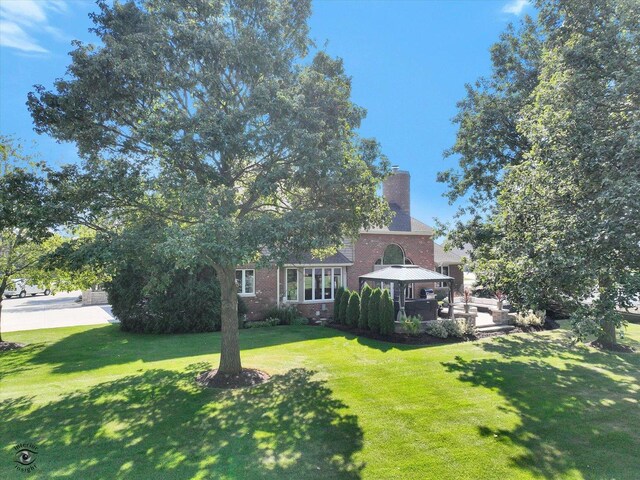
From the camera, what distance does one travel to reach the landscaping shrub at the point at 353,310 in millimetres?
16688

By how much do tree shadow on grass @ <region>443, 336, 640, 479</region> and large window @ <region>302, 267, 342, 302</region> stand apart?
921cm

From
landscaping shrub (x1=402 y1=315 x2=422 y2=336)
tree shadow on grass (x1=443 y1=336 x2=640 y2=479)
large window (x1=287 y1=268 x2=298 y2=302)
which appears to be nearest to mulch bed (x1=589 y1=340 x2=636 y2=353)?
tree shadow on grass (x1=443 y1=336 x2=640 y2=479)

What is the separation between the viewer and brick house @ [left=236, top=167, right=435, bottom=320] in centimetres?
1878

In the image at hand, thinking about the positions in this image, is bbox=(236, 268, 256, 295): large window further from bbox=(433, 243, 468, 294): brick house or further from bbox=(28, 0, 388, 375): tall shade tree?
bbox=(433, 243, 468, 294): brick house

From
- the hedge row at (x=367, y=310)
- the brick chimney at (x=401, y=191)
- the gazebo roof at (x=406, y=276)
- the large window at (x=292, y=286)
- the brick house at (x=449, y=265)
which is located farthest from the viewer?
the brick house at (x=449, y=265)

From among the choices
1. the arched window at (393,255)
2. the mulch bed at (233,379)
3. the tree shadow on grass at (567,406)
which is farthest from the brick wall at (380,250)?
the mulch bed at (233,379)

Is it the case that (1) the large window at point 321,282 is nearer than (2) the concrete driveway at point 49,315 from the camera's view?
No

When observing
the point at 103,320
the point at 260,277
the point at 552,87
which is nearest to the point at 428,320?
the point at 260,277

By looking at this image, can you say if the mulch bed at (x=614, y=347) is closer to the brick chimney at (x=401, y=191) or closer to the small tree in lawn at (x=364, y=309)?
the small tree in lawn at (x=364, y=309)

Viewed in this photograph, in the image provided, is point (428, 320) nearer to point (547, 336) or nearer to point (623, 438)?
point (547, 336)

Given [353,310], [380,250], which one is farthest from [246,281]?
[380,250]

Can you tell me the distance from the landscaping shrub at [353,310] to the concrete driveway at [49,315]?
42.4 ft

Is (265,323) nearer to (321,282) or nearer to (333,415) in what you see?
(321,282)

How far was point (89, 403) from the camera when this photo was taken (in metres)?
7.81
